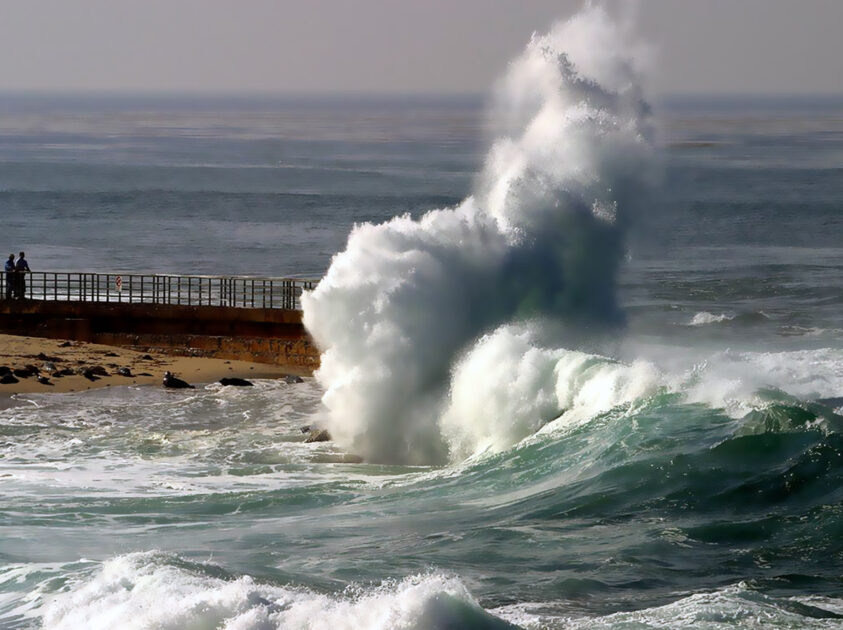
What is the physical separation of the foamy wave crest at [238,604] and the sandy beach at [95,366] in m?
12.9

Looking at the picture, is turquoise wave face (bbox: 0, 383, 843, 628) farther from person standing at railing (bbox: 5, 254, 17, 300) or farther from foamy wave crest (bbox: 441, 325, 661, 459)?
person standing at railing (bbox: 5, 254, 17, 300)

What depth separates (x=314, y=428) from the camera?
2097cm

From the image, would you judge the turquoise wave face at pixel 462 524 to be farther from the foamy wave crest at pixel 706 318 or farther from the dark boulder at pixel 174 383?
the foamy wave crest at pixel 706 318

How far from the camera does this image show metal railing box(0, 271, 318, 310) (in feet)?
96.9

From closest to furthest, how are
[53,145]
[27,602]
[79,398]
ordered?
[27,602], [79,398], [53,145]

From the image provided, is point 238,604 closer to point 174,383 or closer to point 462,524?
point 462,524

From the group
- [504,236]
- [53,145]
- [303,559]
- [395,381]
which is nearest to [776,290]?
[504,236]

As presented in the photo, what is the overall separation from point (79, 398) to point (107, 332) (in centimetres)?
→ 564

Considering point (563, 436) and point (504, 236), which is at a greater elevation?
point (504, 236)

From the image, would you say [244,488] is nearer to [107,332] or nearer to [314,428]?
[314,428]

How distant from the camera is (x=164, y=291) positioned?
30.1m

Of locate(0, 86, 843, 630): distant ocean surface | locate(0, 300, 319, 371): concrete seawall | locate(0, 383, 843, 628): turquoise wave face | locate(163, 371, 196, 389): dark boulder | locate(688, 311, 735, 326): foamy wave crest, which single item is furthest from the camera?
locate(688, 311, 735, 326): foamy wave crest

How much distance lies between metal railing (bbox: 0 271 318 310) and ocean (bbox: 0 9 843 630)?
15.9 ft

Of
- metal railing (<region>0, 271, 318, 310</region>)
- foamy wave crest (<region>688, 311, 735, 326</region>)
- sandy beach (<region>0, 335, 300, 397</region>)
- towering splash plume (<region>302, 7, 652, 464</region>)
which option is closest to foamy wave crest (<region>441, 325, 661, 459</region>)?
towering splash plume (<region>302, 7, 652, 464</region>)
